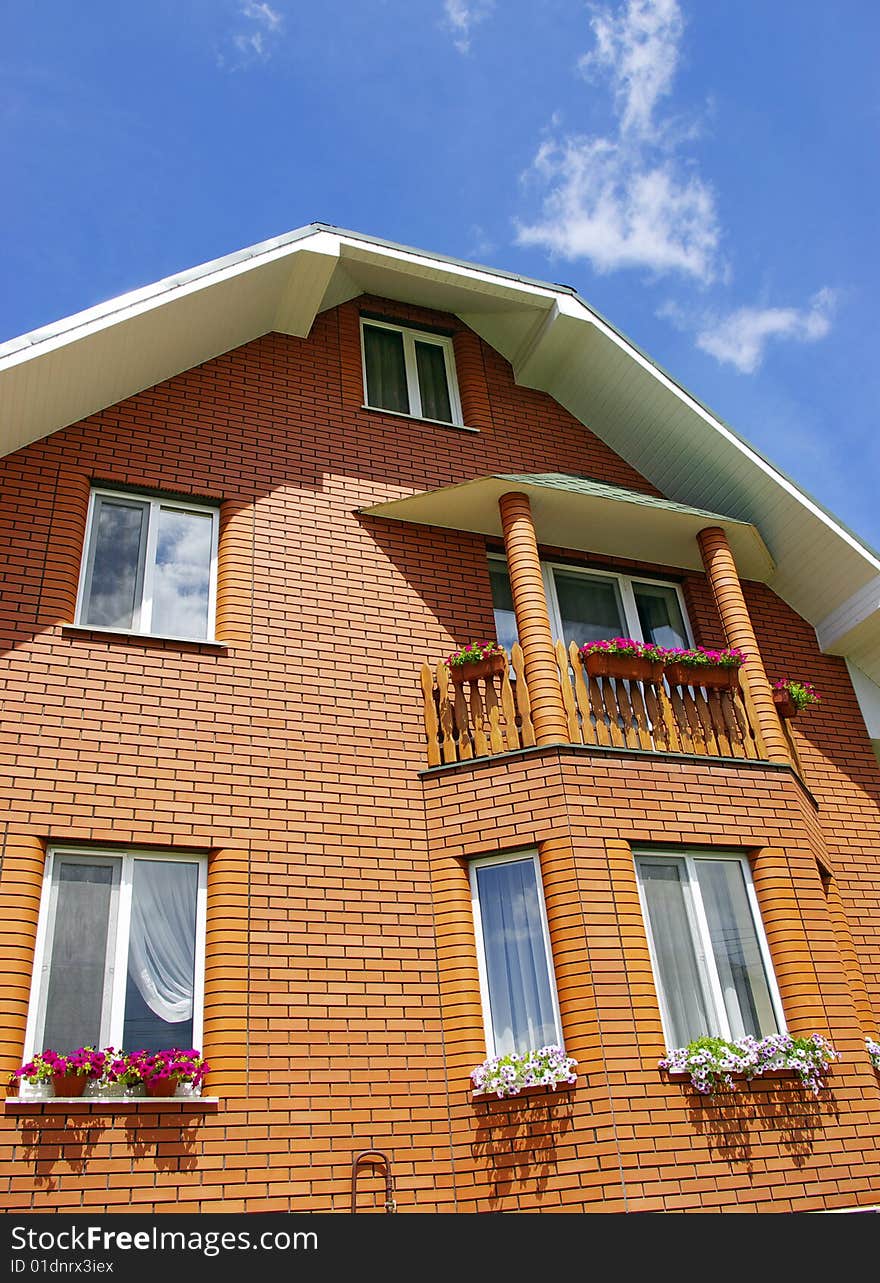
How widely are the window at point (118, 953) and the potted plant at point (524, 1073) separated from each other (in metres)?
2.30

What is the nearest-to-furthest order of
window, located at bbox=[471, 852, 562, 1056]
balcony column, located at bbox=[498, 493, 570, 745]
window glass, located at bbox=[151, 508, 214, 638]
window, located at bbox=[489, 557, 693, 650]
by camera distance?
window, located at bbox=[471, 852, 562, 1056], balcony column, located at bbox=[498, 493, 570, 745], window glass, located at bbox=[151, 508, 214, 638], window, located at bbox=[489, 557, 693, 650]

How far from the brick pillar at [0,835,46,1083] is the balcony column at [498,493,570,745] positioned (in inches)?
178

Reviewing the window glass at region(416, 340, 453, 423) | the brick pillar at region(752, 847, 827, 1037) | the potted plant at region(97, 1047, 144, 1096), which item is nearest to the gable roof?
the window glass at region(416, 340, 453, 423)

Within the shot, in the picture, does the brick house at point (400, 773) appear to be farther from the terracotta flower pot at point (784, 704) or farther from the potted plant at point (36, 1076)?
the terracotta flower pot at point (784, 704)

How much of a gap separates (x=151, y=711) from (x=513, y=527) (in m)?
4.25

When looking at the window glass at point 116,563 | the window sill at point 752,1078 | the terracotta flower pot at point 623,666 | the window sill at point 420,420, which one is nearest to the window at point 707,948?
the window sill at point 752,1078

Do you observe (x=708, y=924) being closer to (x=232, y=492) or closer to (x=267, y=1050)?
(x=267, y=1050)

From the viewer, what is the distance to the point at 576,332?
1365cm

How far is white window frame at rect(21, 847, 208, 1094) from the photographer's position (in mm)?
8281

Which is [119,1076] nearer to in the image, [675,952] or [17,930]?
[17,930]

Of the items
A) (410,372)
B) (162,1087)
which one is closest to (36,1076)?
(162,1087)

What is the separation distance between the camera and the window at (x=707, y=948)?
941 cm

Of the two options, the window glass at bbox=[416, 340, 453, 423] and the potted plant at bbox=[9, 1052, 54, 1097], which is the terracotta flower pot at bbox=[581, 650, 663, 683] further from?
the potted plant at bbox=[9, 1052, 54, 1097]

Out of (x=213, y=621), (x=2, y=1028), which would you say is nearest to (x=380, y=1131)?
(x=2, y=1028)
